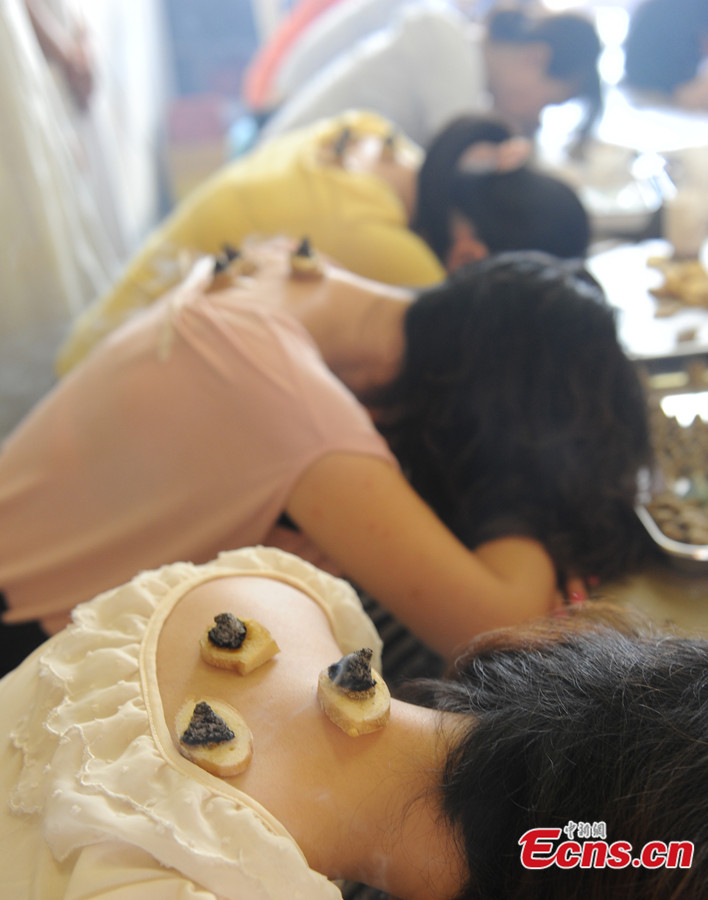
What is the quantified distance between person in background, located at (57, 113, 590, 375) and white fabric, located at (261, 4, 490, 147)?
0.70 m

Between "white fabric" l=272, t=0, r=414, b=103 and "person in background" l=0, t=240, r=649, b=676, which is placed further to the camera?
"white fabric" l=272, t=0, r=414, b=103

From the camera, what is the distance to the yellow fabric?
1.67 meters

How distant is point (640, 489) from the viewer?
3.61 ft

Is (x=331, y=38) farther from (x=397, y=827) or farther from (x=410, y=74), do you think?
(x=397, y=827)

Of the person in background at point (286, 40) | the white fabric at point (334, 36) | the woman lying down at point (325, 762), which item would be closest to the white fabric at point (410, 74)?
the white fabric at point (334, 36)

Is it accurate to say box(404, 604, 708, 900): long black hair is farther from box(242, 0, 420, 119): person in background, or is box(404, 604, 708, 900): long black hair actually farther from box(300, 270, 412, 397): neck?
box(242, 0, 420, 119): person in background

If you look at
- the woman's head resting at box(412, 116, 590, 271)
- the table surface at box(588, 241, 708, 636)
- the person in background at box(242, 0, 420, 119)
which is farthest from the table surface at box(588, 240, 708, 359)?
the person in background at box(242, 0, 420, 119)

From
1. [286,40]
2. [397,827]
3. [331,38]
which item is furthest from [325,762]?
[286,40]

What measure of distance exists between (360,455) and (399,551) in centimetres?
12

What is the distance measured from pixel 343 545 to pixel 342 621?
Result: 21 cm

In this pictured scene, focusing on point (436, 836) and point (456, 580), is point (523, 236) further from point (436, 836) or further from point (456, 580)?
point (436, 836)

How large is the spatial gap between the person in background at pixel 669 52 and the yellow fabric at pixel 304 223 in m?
0.90

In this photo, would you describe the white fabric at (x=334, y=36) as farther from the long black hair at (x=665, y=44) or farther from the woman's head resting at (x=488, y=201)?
the woman's head resting at (x=488, y=201)

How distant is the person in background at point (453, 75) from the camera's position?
233 cm
